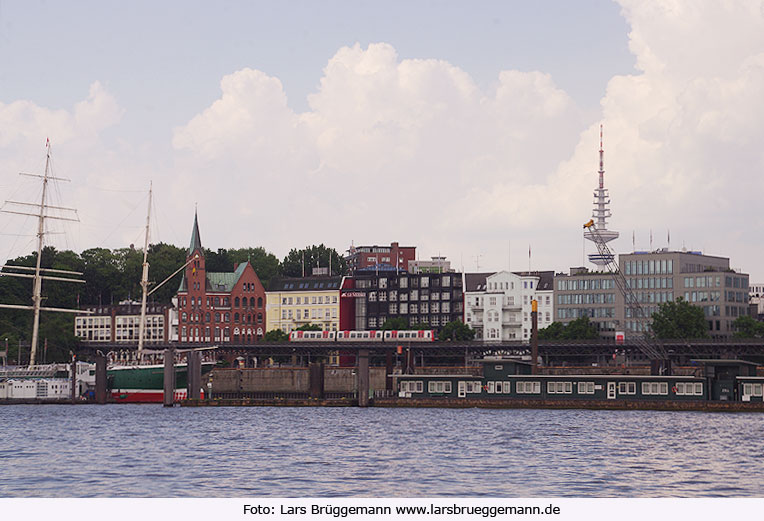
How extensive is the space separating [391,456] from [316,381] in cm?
10362

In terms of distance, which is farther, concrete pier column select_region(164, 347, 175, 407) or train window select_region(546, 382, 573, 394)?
concrete pier column select_region(164, 347, 175, 407)

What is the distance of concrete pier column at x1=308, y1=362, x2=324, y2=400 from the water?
5110 cm

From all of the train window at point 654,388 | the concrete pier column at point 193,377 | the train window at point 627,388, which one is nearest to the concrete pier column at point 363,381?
the concrete pier column at point 193,377

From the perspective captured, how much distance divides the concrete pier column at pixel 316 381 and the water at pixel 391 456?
51.1 m

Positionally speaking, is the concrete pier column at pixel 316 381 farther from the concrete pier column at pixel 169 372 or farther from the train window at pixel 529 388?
the train window at pixel 529 388

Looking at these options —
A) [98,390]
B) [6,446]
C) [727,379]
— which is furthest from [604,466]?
[98,390]

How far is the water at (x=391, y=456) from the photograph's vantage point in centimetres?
6688

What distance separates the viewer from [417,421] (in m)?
124

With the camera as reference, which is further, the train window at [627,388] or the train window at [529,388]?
the train window at [529,388]

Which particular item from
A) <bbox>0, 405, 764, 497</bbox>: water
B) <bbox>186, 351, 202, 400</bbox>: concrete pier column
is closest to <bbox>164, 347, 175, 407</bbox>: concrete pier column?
<bbox>186, 351, 202, 400</bbox>: concrete pier column

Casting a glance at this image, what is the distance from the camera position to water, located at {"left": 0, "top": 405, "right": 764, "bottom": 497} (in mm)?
66875

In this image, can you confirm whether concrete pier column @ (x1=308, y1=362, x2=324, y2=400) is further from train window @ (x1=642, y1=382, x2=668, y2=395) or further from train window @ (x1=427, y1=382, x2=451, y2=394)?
train window @ (x1=642, y1=382, x2=668, y2=395)

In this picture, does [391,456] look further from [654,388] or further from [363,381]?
[363,381]
